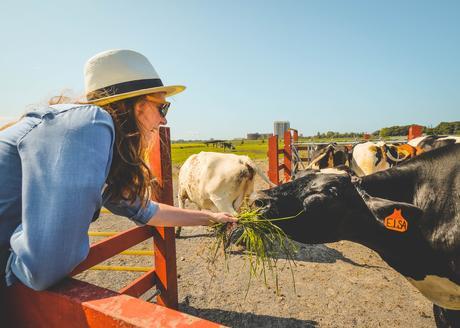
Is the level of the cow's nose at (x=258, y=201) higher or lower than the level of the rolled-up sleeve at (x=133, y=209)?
lower

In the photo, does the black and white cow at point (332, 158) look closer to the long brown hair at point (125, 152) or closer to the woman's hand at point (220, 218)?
the woman's hand at point (220, 218)

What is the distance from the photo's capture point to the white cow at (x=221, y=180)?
621 cm

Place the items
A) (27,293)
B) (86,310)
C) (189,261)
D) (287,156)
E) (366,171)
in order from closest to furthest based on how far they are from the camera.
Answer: (86,310)
(27,293)
(189,261)
(366,171)
(287,156)

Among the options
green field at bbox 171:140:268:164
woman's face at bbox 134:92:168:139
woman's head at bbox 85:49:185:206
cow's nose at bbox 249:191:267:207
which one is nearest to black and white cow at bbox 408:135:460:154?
cow's nose at bbox 249:191:267:207

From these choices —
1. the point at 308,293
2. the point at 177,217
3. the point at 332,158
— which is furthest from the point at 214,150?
the point at 177,217

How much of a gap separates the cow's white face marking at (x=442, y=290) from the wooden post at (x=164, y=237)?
250cm

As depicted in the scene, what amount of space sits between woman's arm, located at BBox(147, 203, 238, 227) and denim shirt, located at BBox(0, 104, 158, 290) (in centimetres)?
94

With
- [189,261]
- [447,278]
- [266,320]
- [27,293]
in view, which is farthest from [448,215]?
[189,261]

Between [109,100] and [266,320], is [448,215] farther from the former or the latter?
[109,100]

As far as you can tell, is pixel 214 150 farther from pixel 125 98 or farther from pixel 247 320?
pixel 125 98

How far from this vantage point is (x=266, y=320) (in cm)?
332

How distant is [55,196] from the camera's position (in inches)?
31.9

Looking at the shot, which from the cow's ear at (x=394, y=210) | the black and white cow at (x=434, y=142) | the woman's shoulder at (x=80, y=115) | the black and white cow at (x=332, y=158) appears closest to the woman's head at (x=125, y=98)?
the woman's shoulder at (x=80, y=115)

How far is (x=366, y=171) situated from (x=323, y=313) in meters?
4.95
